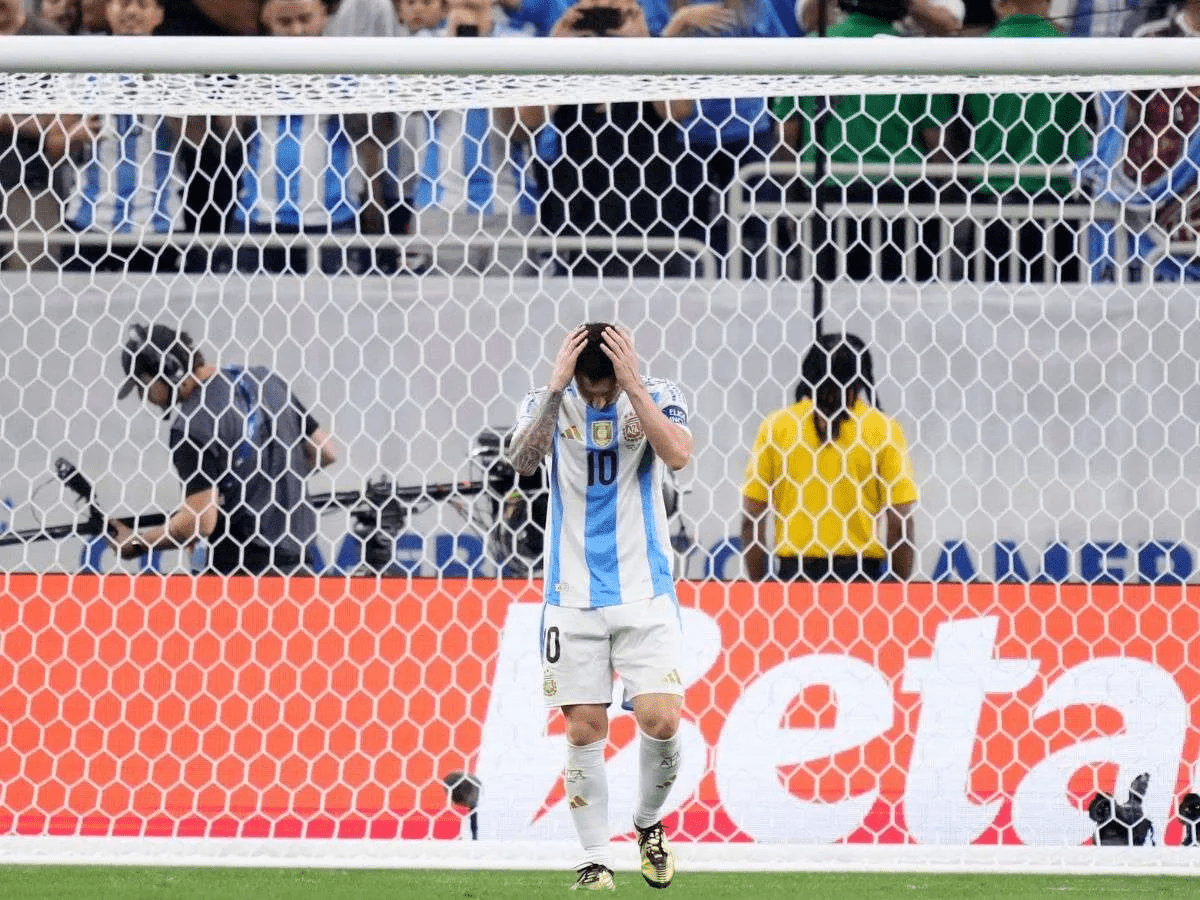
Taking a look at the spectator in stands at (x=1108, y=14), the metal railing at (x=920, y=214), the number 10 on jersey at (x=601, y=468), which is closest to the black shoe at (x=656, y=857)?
→ the number 10 on jersey at (x=601, y=468)

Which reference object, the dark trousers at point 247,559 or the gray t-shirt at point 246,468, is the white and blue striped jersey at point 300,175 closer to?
the gray t-shirt at point 246,468

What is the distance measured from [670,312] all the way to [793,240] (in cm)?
80

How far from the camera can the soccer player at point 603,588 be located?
3.78 m

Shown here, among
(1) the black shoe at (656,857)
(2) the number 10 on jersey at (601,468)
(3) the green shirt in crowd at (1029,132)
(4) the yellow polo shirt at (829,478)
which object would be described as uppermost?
(3) the green shirt in crowd at (1029,132)

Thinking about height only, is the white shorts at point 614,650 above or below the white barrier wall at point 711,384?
below

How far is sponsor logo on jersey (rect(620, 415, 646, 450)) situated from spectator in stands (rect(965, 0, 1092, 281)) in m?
2.83

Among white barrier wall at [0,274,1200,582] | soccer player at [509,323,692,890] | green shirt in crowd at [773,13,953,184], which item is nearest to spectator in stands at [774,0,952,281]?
green shirt in crowd at [773,13,953,184]

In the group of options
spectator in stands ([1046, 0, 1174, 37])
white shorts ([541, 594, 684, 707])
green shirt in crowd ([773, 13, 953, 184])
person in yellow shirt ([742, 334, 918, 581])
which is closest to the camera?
white shorts ([541, 594, 684, 707])

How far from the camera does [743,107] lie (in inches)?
257

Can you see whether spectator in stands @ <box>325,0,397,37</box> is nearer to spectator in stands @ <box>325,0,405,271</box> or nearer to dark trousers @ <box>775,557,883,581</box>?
spectator in stands @ <box>325,0,405,271</box>

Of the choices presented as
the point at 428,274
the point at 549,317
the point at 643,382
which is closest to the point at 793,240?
the point at 549,317

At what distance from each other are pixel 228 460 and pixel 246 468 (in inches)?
2.9

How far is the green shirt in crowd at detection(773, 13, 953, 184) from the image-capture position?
20.5ft

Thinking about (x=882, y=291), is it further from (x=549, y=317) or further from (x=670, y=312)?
(x=549, y=317)
